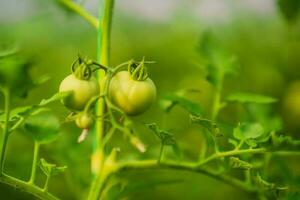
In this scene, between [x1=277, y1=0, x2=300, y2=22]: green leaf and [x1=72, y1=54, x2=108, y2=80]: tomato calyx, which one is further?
[x1=277, y1=0, x2=300, y2=22]: green leaf

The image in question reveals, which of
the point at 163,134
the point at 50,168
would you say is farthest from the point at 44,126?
the point at 163,134

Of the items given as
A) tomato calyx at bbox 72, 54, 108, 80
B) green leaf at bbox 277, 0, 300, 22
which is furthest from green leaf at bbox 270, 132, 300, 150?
green leaf at bbox 277, 0, 300, 22

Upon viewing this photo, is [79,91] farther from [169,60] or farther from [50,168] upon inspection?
[169,60]

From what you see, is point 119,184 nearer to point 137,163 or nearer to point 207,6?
point 137,163

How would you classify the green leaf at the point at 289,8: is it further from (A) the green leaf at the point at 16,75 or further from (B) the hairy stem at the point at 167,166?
(A) the green leaf at the point at 16,75

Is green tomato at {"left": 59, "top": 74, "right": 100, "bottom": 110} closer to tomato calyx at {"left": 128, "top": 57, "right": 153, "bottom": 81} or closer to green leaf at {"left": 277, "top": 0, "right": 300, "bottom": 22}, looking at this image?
tomato calyx at {"left": 128, "top": 57, "right": 153, "bottom": 81}

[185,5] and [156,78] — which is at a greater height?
[185,5]

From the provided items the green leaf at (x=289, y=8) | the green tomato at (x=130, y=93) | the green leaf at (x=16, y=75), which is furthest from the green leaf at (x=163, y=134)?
the green leaf at (x=289, y=8)

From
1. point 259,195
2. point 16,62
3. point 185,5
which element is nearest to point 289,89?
point 185,5
